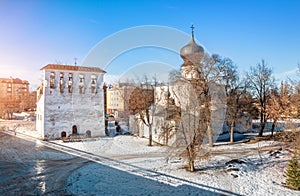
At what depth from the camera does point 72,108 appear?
22.6 m

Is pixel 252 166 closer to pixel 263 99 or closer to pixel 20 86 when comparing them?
pixel 263 99

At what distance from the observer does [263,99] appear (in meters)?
23.3

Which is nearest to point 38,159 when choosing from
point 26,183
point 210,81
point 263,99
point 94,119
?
point 26,183

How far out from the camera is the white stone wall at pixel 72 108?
21.7m

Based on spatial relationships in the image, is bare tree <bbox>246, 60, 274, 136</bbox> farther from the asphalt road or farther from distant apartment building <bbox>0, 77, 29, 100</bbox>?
distant apartment building <bbox>0, 77, 29, 100</bbox>

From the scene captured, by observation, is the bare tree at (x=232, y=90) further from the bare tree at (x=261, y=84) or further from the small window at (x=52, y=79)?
the small window at (x=52, y=79)

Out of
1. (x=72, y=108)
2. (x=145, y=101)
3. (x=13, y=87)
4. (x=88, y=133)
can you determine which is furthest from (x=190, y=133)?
(x=13, y=87)

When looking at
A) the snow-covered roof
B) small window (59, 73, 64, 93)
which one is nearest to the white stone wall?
small window (59, 73, 64, 93)

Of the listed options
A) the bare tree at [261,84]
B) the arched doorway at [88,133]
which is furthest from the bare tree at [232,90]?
the arched doorway at [88,133]

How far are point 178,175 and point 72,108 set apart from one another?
14.7m

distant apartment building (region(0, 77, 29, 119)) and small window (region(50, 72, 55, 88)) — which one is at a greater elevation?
distant apartment building (region(0, 77, 29, 119))

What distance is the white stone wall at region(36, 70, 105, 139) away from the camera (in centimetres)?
2173

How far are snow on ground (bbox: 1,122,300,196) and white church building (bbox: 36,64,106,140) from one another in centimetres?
643

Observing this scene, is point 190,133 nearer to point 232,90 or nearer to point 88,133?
point 232,90
